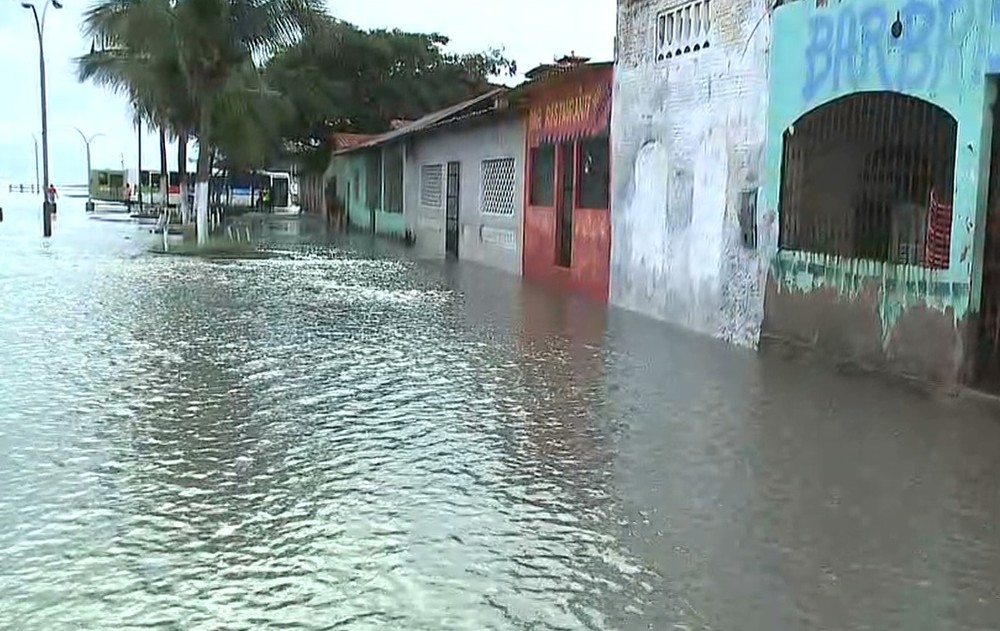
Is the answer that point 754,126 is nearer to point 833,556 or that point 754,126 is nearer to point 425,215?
point 833,556

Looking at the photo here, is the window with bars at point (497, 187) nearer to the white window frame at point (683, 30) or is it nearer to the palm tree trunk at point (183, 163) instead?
the white window frame at point (683, 30)

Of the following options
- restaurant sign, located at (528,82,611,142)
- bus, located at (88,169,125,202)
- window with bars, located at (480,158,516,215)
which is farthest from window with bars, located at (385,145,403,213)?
bus, located at (88,169,125,202)

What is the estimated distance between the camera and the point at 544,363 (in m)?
9.70

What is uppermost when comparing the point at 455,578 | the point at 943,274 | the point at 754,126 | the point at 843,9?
the point at 843,9

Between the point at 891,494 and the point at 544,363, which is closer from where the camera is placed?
the point at 891,494

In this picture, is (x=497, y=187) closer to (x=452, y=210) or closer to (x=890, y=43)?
(x=452, y=210)

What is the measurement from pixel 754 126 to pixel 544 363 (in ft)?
11.4

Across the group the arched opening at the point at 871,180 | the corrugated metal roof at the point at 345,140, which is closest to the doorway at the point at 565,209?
the arched opening at the point at 871,180

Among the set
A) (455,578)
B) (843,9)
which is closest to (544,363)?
(843,9)

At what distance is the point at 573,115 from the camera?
16562mm

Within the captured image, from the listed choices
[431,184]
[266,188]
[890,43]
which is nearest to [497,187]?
[431,184]

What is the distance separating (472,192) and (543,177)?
4.93 metres

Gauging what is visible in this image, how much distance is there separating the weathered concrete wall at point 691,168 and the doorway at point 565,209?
216 cm

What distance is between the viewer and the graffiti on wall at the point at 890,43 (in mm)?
8180
